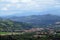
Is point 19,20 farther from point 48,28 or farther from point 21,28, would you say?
point 48,28

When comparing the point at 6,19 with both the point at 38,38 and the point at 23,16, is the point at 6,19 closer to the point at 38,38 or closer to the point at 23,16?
the point at 23,16

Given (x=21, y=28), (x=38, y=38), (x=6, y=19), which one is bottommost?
(x=38, y=38)

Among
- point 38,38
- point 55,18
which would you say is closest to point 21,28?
point 38,38

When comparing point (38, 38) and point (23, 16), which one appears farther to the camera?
point (23, 16)

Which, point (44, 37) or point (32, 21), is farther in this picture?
point (32, 21)

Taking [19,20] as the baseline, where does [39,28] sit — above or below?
below

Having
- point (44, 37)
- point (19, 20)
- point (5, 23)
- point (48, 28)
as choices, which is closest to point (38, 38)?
point (44, 37)
